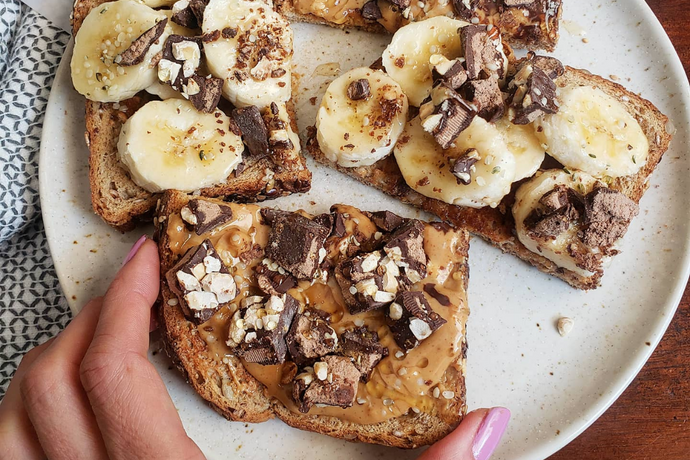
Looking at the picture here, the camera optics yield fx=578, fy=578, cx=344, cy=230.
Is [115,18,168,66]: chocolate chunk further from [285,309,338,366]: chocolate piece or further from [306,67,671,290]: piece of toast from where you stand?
[285,309,338,366]: chocolate piece

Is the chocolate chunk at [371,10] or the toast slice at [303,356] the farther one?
the chocolate chunk at [371,10]

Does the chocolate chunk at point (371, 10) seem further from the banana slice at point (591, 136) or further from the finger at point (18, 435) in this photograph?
the finger at point (18, 435)

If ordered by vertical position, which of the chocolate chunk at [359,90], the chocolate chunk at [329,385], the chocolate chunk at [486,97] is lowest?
the chocolate chunk at [329,385]

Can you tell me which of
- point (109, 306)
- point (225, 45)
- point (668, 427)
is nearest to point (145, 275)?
point (109, 306)

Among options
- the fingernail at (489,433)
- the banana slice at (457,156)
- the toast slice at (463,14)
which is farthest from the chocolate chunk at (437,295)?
the toast slice at (463,14)

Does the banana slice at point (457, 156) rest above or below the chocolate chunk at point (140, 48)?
below

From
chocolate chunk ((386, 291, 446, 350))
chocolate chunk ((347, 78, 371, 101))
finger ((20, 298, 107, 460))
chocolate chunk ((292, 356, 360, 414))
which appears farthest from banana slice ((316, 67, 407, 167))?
finger ((20, 298, 107, 460))
